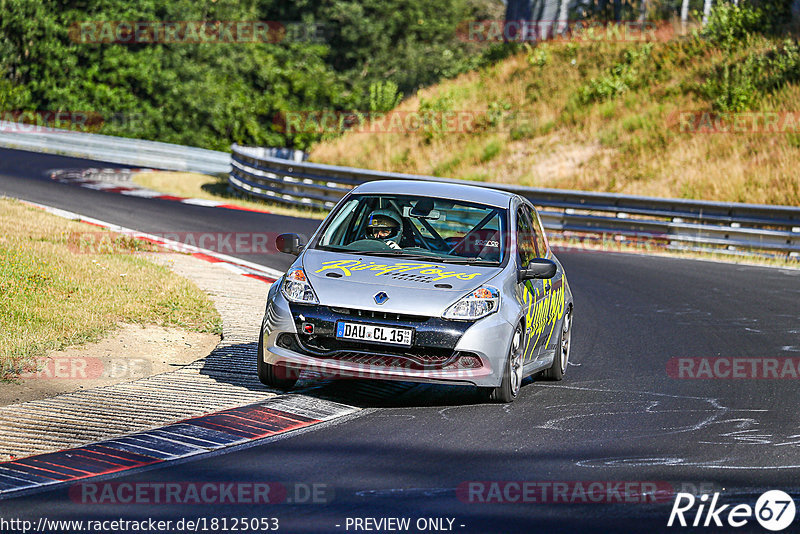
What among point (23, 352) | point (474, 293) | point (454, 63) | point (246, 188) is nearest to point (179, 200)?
point (246, 188)

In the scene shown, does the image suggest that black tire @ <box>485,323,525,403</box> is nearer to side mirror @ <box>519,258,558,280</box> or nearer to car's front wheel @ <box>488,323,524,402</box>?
car's front wheel @ <box>488,323,524,402</box>

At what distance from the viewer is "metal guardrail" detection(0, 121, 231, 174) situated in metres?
38.1

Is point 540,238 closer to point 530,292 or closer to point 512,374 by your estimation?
point 530,292

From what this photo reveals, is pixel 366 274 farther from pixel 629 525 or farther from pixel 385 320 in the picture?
pixel 629 525

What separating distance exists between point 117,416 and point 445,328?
2292mm

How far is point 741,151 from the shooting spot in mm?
27266

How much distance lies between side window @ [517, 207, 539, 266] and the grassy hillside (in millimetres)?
16647

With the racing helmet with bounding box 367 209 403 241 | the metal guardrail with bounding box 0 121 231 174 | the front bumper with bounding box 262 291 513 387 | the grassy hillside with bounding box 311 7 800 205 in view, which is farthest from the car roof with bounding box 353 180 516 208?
the metal guardrail with bounding box 0 121 231 174

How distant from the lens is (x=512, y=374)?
828 cm

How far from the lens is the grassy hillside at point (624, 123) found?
1066 inches

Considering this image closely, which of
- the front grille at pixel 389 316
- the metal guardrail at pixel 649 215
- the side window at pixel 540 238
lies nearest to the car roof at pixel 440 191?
the side window at pixel 540 238

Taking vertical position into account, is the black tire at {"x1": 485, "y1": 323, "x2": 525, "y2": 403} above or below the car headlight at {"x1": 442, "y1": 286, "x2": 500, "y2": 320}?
below

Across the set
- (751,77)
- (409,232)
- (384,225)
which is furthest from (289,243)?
(751,77)

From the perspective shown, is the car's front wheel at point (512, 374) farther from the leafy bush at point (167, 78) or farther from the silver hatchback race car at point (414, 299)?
Answer: the leafy bush at point (167, 78)
